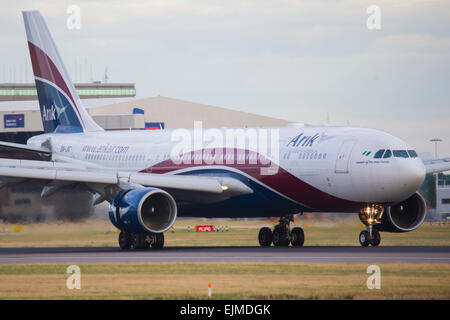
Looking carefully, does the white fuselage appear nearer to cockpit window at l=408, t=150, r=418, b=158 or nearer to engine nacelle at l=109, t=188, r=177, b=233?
cockpit window at l=408, t=150, r=418, b=158

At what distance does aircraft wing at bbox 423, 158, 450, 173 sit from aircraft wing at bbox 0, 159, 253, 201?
7.79 metres

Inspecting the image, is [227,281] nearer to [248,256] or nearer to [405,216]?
[248,256]

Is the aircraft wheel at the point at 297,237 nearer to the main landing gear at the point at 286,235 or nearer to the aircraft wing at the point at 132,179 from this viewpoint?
the main landing gear at the point at 286,235

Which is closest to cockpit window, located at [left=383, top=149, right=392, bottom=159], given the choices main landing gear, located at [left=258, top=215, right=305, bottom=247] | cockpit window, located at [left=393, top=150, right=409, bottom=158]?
cockpit window, located at [left=393, top=150, right=409, bottom=158]

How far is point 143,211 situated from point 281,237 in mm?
6421

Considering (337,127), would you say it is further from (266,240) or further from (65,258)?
(65,258)

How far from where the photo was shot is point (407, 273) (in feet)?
74.6

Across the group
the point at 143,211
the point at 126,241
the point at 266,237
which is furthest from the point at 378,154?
the point at 126,241

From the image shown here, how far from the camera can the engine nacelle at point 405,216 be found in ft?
117

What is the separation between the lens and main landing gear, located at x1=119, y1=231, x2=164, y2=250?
1389 inches

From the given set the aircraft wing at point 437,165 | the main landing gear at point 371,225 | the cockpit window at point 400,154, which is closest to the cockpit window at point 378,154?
the cockpit window at point 400,154

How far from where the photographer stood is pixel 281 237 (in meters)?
37.9
